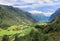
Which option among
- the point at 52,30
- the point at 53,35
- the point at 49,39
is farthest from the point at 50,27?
the point at 49,39

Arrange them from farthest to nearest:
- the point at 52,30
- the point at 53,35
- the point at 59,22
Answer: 1. the point at 59,22
2. the point at 52,30
3. the point at 53,35

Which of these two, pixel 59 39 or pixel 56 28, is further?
pixel 56 28

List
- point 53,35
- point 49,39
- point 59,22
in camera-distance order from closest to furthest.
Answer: point 49,39 < point 53,35 < point 59,22

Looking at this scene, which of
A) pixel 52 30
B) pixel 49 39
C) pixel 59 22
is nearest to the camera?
pixel 49 39

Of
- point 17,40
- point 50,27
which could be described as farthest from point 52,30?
point 17,40

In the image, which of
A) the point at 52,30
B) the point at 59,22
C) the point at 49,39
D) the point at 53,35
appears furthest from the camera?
the point at 59,22

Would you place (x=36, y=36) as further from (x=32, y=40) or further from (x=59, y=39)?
(x=59, y=39)

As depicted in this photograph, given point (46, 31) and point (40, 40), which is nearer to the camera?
point (40, 40)

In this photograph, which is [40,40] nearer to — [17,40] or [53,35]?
[53,35]
